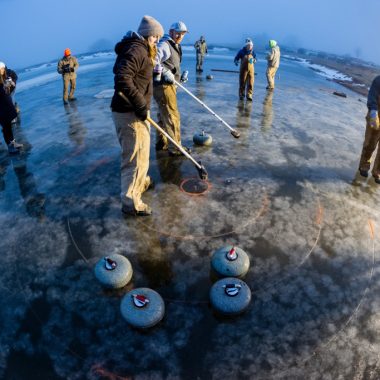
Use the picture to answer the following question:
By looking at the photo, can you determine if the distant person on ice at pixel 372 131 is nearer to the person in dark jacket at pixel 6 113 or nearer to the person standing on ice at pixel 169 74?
the person standing on ice at pixel 169 74

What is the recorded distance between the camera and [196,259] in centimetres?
390

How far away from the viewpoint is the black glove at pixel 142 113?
392 cm

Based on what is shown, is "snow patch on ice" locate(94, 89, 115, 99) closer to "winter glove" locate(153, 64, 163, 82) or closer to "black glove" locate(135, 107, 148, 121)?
"winter glove" locate(153, 64, 163, 82)

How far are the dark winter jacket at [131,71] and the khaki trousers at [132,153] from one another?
0.61 feet

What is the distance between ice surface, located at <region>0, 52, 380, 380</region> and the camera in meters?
2.87

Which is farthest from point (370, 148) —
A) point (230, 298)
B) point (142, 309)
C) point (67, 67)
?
point (67, 67)

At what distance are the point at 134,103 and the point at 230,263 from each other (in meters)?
2.30

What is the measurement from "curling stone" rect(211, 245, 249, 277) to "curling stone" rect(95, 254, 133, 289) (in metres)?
1.02

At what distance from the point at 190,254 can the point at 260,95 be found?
950 centimetres

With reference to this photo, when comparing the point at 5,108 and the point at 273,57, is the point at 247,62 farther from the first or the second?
the point at 5,108

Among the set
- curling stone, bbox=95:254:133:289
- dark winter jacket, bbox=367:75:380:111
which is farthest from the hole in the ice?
dark winter jacket, bbox=367:75:380:111

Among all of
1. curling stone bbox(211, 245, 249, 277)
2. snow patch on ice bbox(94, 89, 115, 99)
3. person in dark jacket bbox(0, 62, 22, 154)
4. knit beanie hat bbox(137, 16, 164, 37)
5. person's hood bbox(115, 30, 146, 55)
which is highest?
knit beanie hat bbox(137, 16, 164, 37)

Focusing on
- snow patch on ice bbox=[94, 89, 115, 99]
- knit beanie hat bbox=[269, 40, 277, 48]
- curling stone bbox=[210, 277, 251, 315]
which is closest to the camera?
curling stone bbox=[210, 277, 251, 315]

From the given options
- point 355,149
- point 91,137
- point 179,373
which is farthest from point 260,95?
point 179,373
